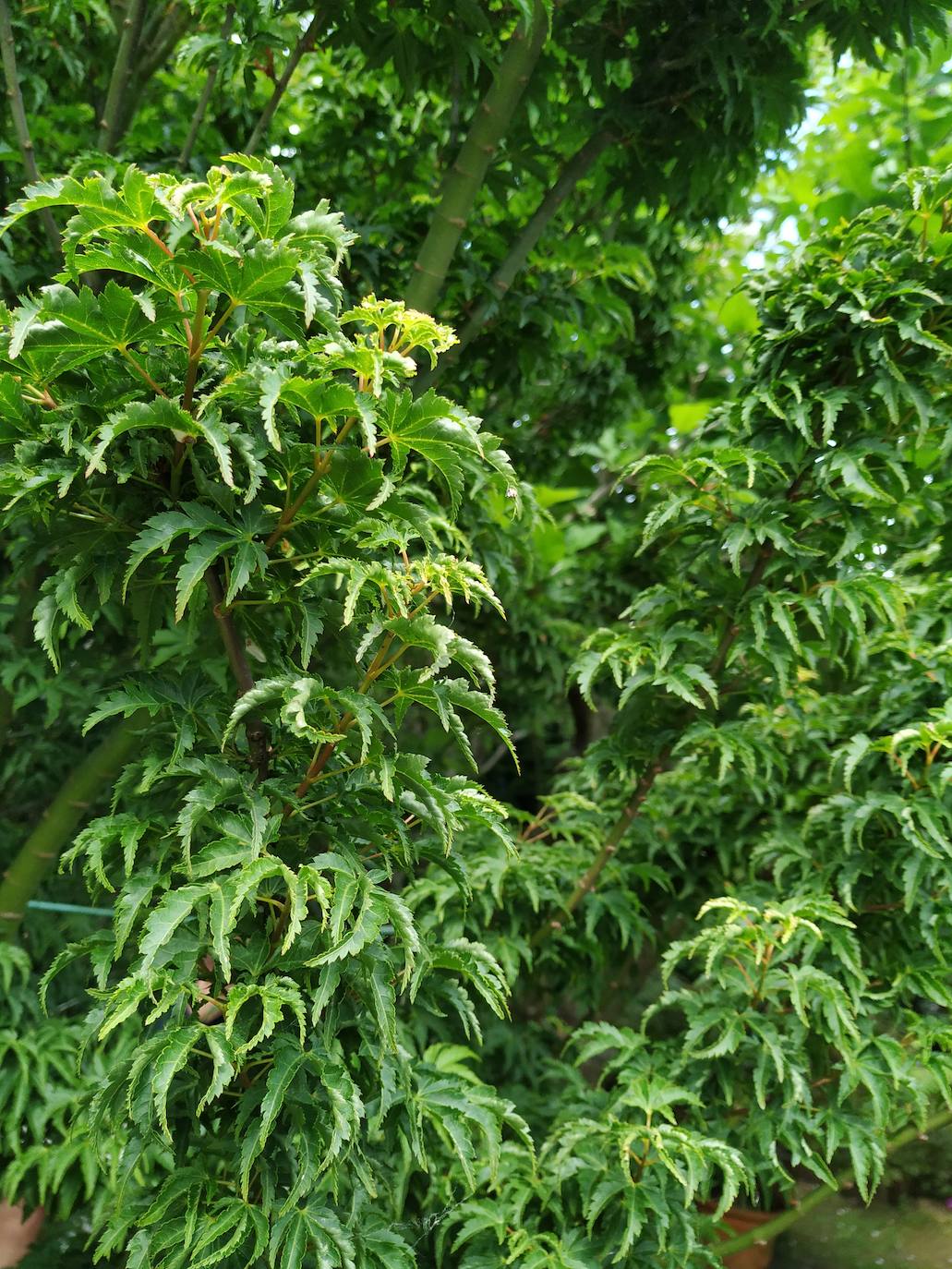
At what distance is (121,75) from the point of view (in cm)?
166

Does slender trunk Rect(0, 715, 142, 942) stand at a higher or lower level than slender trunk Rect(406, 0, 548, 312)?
lower

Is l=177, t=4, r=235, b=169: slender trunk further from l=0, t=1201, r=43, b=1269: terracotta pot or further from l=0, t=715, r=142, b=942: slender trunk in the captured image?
l=0, t=1201, r=43, b=1269: terracotta pot

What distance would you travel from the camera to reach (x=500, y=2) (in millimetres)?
1516

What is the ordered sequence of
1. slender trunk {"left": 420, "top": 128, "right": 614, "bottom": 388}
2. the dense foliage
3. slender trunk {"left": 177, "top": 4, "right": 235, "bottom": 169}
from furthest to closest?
slender trunk {"left": 420, "top": 128, "right": 614, "bottom": 388}, slender trunk {"left": 177, "top": 4, "right": 235, "bottom": 169}, the dense foliage

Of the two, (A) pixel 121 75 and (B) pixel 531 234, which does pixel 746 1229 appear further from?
(A) pixel 121 75

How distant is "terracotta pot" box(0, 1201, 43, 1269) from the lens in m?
1.97

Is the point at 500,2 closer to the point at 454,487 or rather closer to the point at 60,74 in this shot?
the point at 454,487

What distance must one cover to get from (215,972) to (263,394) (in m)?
0.54

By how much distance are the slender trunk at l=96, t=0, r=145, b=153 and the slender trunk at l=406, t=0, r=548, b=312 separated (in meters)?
0.53

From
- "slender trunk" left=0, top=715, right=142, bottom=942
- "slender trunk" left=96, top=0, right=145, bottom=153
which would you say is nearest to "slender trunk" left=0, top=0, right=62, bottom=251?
"slender trunk" left=96, top=0, right=145, bottom=153

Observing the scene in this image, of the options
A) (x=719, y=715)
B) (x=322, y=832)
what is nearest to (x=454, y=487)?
(x=322, y=832)

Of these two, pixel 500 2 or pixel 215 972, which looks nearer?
pixel 215 972

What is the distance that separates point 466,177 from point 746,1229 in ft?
5.78

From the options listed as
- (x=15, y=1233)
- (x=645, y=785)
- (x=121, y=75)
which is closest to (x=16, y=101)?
(x=121, y=75)
